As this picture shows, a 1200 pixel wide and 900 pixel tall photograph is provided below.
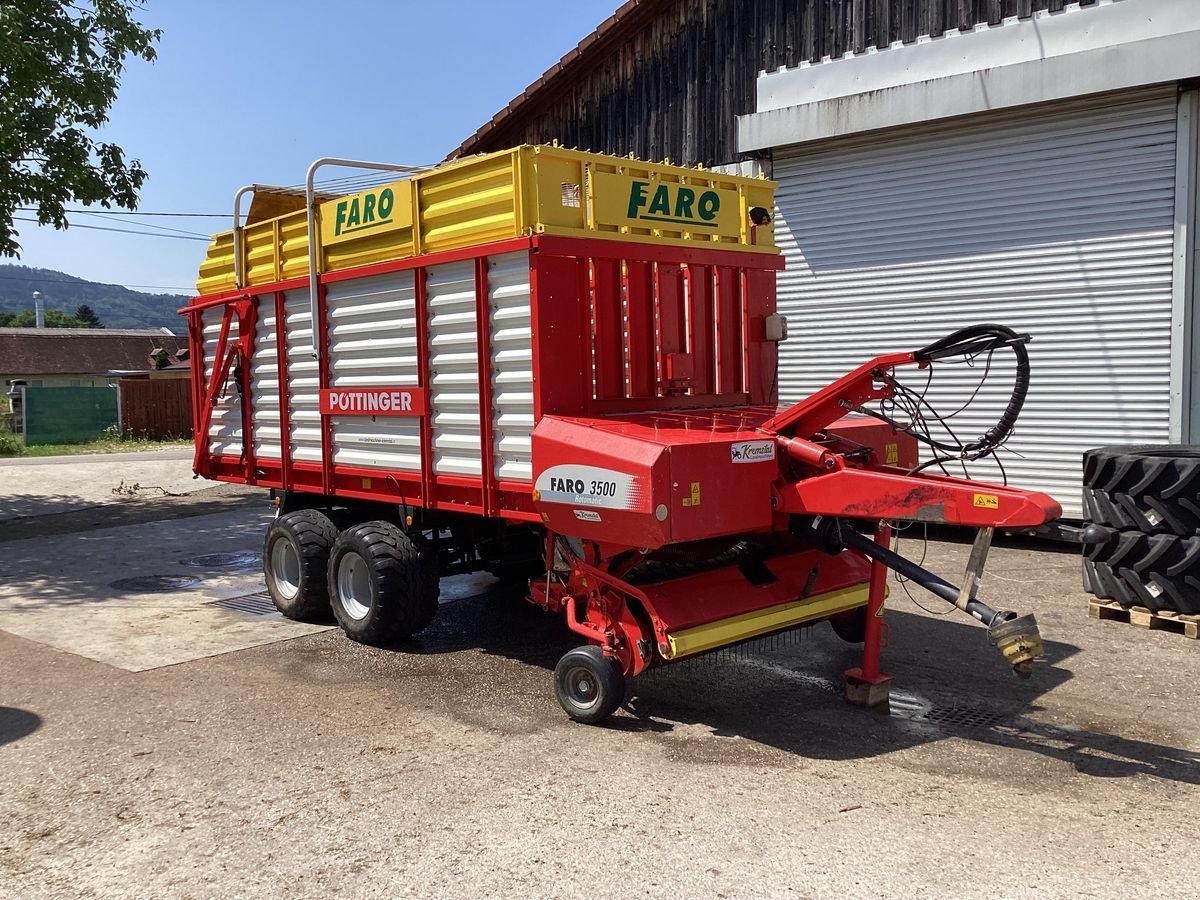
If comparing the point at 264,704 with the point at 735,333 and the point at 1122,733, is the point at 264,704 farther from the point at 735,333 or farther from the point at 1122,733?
the point at 1122,733

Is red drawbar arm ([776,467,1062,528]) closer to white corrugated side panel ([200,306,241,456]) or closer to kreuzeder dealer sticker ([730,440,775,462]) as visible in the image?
kreuzeder dealer sticker ([730,440,775,462])

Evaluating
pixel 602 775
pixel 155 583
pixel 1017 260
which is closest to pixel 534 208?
pixel 602 775

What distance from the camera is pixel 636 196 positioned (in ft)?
19.9

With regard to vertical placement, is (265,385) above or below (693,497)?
above

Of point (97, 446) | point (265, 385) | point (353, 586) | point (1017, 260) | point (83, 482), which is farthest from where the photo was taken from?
point (97, 446)

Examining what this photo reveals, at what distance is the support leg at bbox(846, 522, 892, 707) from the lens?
5609 millimetres

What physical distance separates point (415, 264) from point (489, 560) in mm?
2107

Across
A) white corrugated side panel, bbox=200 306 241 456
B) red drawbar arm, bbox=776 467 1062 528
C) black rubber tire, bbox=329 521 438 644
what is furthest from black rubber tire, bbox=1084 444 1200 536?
white corrugated side panel, bbox=200 306 241 456

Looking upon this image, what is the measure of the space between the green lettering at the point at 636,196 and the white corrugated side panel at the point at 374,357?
1.47m

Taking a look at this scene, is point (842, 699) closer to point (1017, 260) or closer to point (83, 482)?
point (1017, 260)

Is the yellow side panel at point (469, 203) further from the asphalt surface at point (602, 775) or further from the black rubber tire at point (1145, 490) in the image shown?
the black rubber tire at point (1145, 490)

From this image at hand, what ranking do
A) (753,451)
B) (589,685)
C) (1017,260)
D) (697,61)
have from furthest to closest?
(697,61) → (1017,260) → (589,685) → (753,451)

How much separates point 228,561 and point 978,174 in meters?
8.68

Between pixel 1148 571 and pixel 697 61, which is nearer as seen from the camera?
pixel 1148 571
